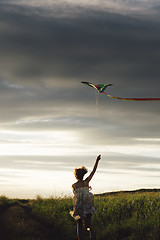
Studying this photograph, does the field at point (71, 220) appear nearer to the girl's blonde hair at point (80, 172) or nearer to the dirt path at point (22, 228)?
the dirt path at point (22, 228)

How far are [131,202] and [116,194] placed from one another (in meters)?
4.44

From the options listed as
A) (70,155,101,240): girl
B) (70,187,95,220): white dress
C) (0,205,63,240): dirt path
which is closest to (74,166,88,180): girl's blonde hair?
(70,155,101,240): girl

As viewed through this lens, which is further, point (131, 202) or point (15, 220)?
point (131, 202)

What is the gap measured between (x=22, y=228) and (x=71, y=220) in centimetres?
217

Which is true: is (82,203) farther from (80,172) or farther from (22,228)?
(22,228)

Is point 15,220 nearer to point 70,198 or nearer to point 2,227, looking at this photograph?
point 2,227

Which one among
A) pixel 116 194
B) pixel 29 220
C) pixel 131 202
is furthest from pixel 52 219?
pixel 116 194

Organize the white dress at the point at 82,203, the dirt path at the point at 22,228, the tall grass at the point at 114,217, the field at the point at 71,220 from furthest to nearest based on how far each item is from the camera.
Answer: the dirt path at the point at 22,228
the field at the point at 71,220
the tall grass at the point at 114,217
the white dress at the point at 82,203

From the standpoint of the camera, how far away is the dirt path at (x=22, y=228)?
12422mm

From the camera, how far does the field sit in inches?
476

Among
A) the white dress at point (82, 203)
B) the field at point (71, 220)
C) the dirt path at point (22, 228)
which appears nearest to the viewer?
Result: the white dress at point (82, 203)

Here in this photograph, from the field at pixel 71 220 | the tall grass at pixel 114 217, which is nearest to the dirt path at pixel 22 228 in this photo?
the field at pixel 71 220

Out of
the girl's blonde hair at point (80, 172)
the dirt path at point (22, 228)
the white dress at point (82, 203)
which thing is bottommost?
the dirt path at point (22, 228)

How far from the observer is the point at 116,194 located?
19.9 meters
